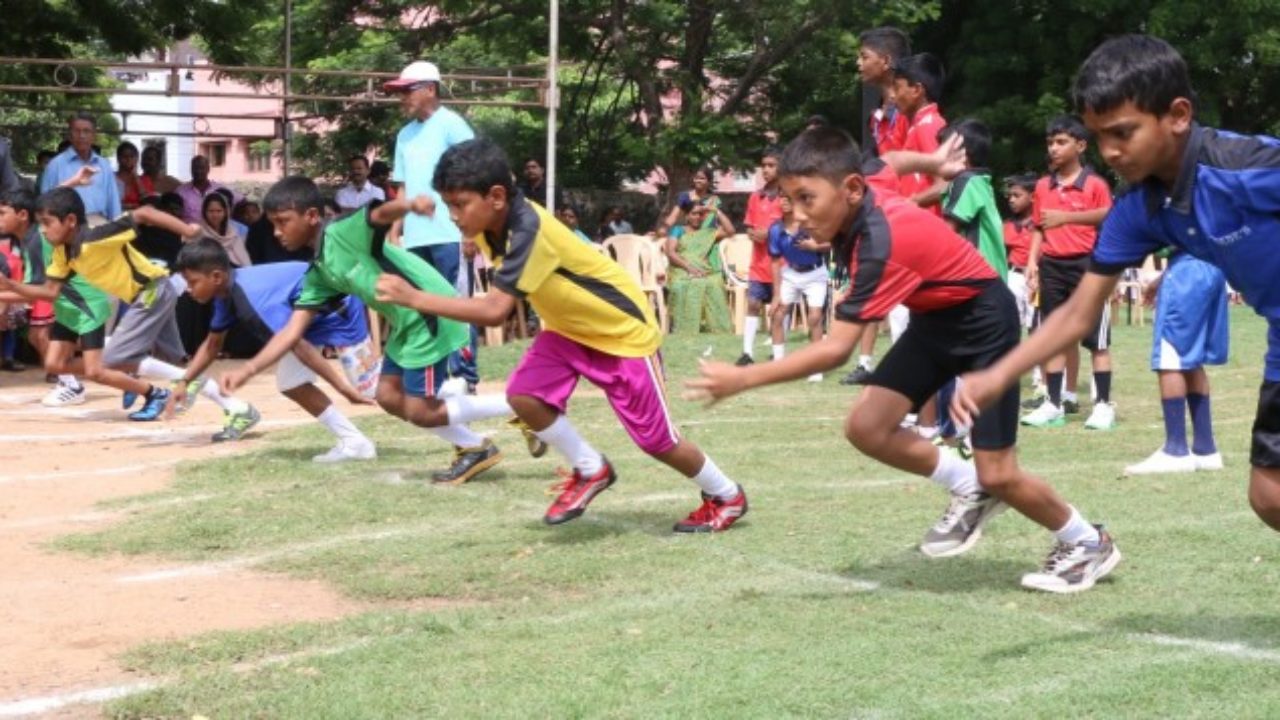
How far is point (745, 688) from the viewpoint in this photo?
497 centimetres

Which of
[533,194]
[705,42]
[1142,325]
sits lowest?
[1142,325]

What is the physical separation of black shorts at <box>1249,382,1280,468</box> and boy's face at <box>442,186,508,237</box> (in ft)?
11.4

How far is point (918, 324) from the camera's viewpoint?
6445mm

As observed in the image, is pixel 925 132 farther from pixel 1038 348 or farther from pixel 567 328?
pixel 1038 348

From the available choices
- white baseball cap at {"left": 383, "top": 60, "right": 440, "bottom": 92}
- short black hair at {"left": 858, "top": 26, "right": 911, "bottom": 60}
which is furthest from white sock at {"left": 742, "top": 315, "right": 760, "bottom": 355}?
short black hair at {"left": 858, "top": 26, "right": 911, "bottom": 60}

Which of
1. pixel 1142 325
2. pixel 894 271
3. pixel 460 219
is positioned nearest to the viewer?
pixel 894 271

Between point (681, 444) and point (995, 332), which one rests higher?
point (995, 332)

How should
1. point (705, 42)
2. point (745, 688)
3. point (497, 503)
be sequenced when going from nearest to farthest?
1. point (745, 688)
2. point (497, 503)
3. point (705, 42)

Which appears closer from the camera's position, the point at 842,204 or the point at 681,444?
the point at 842,204

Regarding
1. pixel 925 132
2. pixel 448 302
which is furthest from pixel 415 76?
pixel 448 302

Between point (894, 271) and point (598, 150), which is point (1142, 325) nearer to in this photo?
point (598, 150)

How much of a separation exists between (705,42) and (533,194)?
26.3ft

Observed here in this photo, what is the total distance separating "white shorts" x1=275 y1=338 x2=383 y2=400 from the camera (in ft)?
33.2

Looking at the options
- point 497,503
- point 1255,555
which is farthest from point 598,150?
point 1255,555
